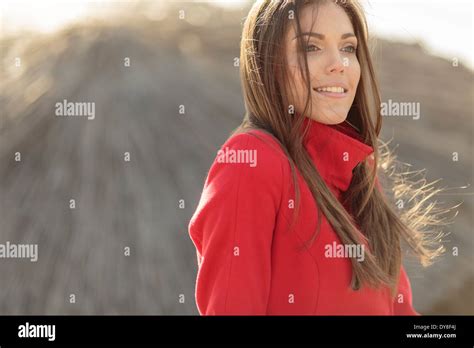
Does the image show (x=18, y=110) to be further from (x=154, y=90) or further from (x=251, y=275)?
(x=251, y=275)

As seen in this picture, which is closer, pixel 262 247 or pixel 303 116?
pixel 262 247

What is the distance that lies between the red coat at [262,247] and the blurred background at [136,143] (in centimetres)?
342

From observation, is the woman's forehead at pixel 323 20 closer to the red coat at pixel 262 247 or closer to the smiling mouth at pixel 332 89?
the smiling mouth at pixel 332 89

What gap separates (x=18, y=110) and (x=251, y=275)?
4480 millimetres

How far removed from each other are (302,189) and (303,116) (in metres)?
0.17

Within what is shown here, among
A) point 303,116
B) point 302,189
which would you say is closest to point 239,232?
point 302,189

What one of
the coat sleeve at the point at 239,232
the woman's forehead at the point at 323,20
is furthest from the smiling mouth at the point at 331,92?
the coat sleeve at the point at 239,232

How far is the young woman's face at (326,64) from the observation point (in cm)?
167

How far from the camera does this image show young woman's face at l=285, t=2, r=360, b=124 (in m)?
1.67

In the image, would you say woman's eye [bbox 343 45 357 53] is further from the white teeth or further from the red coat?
the red coat

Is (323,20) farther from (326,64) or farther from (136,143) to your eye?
(136,143)

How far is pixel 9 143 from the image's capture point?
559 centimetres

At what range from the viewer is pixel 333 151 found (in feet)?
5.74
